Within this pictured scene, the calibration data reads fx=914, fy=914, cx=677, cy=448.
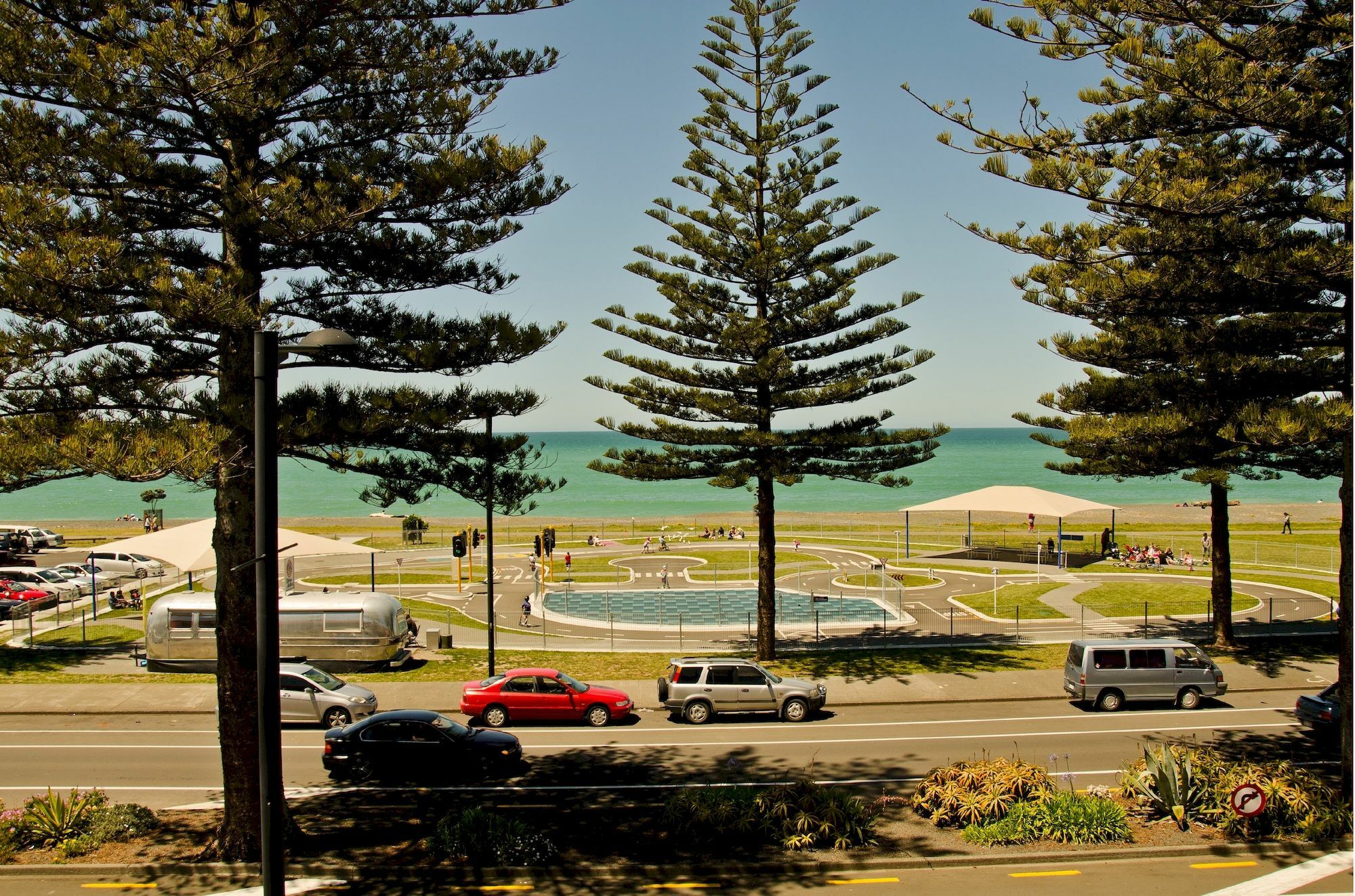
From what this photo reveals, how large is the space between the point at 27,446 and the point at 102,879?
4.96m

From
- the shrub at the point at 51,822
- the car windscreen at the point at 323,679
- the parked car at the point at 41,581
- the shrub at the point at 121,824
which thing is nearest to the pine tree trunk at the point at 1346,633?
the shrub at the point at 121,824

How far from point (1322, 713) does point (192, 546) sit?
84.0 ft

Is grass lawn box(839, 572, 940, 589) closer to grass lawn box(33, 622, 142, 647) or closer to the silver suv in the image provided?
the silver suv

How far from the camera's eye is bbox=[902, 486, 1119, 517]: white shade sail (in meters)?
33.7

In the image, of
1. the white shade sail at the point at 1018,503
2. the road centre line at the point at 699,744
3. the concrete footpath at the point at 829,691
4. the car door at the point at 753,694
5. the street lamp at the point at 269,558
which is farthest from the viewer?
the white shade sail at the point at 1018,503

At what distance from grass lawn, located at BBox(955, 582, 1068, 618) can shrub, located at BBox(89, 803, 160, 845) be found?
23574 mm

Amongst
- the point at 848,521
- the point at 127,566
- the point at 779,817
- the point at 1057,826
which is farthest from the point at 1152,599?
the point at 127,566

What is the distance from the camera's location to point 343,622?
22.0 metres

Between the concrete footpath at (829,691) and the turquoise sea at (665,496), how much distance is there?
57500 mm

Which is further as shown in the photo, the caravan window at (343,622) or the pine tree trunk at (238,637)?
the caravan window at (343,622)

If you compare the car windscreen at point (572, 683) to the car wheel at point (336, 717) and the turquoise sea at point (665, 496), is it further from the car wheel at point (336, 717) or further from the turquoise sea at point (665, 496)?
Result: the turquoise sea at point (665, 496)

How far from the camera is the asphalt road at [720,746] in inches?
555

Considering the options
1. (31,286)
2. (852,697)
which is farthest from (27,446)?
(852,697)

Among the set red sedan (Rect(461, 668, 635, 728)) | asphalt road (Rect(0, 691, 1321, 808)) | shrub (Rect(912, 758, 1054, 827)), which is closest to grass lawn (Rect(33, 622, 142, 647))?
asphalt road (Rect(0, 691, 1321, 808))
